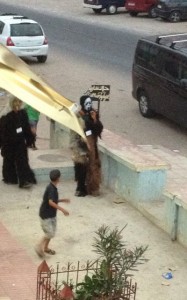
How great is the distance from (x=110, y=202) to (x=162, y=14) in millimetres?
25133

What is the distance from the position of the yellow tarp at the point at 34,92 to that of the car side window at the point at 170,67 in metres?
13.2

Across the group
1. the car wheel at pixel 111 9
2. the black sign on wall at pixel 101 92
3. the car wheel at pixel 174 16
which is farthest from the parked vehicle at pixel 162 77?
the car wheel at pixel 111 9

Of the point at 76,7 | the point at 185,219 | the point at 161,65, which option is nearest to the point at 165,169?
the point at 185,219

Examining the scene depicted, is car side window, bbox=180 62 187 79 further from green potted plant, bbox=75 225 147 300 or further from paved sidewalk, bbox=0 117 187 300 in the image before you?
green potted plant, bbox=75 225 147 300

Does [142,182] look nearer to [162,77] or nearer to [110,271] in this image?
[110,271]

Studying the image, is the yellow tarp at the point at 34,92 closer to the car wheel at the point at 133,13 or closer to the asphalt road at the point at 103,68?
the asphalt road at the point at 103,68

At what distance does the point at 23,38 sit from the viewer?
25141 millimetres

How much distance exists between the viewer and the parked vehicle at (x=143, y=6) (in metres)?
36.2

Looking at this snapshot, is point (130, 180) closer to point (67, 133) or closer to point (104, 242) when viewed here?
point (67, 133)

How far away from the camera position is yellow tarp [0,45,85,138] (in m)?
3.56

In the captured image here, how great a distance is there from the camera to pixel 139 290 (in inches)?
332

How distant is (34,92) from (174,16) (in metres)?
32.6

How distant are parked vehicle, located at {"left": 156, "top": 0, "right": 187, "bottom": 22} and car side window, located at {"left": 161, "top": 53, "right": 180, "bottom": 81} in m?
18.3

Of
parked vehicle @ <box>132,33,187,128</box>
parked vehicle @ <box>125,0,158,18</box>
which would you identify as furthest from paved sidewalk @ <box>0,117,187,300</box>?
parked vehicle @ <box>125,0,158,18</box>
